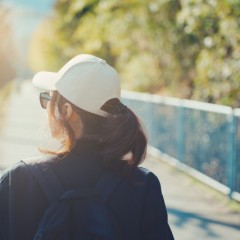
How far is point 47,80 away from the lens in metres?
2.28

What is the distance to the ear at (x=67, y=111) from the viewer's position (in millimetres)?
2211

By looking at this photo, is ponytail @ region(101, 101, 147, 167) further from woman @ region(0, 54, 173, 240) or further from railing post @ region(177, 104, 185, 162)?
railing post @ region(177, 104, 185, 162)

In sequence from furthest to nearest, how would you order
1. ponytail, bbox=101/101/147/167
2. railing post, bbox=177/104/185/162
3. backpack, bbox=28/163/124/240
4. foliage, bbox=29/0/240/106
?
railing post, bbox=177/104/185/162 < foliage, bbox=29/0/240/106 < ponytail, bbox=101/101/147/167 < backpack, bbox=28/163/124/240

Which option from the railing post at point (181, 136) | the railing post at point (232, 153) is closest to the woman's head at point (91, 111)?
the railing post at point (232, 153)

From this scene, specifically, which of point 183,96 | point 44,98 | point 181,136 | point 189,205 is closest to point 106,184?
point 44,98

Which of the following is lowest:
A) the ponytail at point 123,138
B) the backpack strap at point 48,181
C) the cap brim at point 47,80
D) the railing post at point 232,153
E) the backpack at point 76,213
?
the railing post at point 232,153

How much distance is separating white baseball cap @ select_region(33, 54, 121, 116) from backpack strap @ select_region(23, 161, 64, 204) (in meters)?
0.25

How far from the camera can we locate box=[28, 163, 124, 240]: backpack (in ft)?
6.94

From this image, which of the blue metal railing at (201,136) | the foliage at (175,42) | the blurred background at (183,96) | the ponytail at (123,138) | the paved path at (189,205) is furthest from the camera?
the foliage at (175,42)

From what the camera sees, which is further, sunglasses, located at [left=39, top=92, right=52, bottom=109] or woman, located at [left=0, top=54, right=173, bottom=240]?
sunglasses, located at [left=39, top=92, right=52, bottom=109]

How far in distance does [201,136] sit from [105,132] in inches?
298

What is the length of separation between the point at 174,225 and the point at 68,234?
4.99 metres

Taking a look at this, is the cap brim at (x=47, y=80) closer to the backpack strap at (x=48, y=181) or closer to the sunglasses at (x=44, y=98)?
the sunglasses at (x=44, y=98)

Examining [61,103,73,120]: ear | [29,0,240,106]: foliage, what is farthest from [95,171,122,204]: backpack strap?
[29,0,240,106]: foliage
